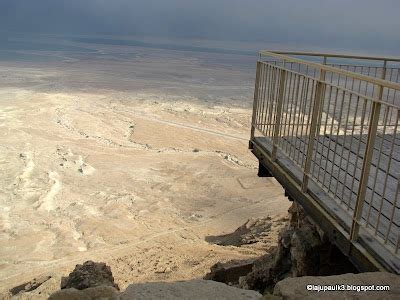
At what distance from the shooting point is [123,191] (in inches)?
575

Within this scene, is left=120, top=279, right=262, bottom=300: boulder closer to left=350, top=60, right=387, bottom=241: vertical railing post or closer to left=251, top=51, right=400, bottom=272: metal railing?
left=350, top=60, right=387, bottom=241: vertical railing post

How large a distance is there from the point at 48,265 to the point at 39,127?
13.4 metres

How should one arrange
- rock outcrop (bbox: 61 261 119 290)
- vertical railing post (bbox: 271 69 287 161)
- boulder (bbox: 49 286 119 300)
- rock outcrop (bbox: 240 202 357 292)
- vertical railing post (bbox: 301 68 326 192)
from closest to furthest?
boulder (bbox: 49 286 119 300)
vertical railing post (bbox: 301 68 326 192)
rock outcrop (bbox: 240 202 357 292)
vertical railing post (bbox: 271 69 287 161)
rock outcrop (bbox: 61 261 119 290)

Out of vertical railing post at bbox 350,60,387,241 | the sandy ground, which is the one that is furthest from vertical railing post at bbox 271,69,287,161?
the sandy ground

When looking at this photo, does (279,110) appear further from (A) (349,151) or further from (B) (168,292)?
(B) (168,292)

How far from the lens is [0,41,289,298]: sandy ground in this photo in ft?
30.9

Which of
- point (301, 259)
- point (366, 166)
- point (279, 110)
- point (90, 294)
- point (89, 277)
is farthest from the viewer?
point (89, 277)

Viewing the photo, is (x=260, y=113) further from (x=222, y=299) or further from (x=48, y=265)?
(x=48, y=265)

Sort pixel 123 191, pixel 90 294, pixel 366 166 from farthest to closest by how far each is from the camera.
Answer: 1. pixel 123 191
2. pixel 366 166
3. pixel 90 294

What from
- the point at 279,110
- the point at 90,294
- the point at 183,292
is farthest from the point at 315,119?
the point at 90,294

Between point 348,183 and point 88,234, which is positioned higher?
point 348,183

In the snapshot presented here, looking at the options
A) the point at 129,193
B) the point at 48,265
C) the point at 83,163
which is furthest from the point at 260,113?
the point at 83,163

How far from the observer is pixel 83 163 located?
17.0m

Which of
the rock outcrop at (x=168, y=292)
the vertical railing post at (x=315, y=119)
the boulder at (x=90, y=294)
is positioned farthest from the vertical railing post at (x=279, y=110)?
the boulder at (x=90, y=294)
